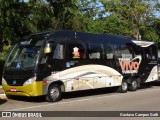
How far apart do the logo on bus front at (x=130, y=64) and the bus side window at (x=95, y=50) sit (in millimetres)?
1837

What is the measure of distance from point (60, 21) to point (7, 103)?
9357mm

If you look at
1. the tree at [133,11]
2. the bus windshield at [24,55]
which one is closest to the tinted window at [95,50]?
the bus windshield at [24,55]

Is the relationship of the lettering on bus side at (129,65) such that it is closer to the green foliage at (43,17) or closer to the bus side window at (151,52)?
the bus side window at (151,52)

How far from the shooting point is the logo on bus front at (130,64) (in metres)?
20.1

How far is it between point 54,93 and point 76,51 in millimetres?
2299

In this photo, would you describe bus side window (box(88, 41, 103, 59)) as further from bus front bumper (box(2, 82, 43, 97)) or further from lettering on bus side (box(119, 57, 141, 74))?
bus front bumper (box(2, 82, 43, 97))

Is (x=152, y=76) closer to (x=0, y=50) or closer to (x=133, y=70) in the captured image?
(x=133, y=70)

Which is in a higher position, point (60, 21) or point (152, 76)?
point (60, 21)

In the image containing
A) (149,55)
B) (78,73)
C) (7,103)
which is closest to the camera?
(7,103)

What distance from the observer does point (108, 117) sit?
11.1 m

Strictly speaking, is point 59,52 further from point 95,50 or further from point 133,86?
point 133,86

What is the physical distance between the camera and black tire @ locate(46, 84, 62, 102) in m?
15.5

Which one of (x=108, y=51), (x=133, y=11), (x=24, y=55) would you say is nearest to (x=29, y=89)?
(x=24, y=55)

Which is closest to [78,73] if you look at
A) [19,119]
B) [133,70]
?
[133,70]
